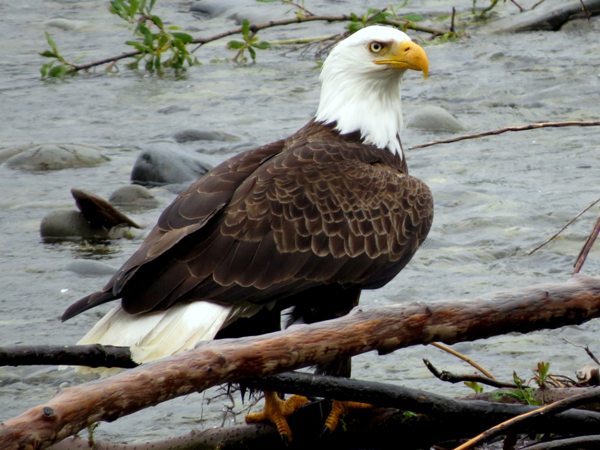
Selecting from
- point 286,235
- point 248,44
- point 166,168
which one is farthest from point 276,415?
point 248,44

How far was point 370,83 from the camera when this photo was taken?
5762 millimetres

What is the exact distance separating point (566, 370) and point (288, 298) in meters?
1.16

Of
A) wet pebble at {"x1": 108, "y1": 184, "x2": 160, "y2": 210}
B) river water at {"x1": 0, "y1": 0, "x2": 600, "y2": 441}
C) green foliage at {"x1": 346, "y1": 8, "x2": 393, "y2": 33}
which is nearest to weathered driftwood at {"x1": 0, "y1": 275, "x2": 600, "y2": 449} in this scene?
river water at {"x1": 0, "y1": 0, "x2": 600, "y2": 441}

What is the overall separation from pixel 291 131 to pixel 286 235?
3973 mm

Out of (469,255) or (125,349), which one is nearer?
(125,349)

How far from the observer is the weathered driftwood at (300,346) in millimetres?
2580

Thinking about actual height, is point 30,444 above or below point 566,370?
above

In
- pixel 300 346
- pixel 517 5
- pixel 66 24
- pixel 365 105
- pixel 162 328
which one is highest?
pixel 300 346

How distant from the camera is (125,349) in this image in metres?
3.81

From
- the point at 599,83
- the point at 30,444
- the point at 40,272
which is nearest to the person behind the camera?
the point at 30,444

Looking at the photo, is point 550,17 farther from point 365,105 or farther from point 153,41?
point 365,105

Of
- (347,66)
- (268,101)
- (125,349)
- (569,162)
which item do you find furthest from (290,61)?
(125,349)

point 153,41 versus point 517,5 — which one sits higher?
point 517,5

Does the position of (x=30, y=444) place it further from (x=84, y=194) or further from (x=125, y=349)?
(x=84, y=194)
